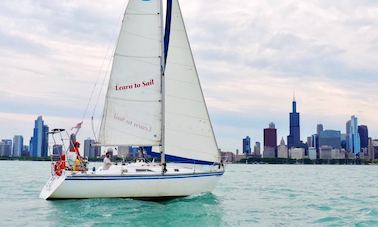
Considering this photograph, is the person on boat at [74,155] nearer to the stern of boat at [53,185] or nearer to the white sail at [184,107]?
the stern of boat at [53,185]

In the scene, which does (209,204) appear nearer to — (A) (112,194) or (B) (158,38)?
(A) (112,194)

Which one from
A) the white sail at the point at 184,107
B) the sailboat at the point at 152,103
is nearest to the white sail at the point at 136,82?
the sailboat at the point at 152,103

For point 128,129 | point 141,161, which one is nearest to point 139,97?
point 128,129

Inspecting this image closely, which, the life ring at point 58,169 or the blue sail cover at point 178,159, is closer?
the life ring at point 58,169

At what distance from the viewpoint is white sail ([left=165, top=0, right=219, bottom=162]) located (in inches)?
909

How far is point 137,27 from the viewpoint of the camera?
23156 mm

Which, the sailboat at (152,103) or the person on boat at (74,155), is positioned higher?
the sailboat at (152,103)

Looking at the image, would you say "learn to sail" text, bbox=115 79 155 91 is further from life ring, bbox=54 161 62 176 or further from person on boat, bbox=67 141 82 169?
life ring, bbox=54 161 62 176

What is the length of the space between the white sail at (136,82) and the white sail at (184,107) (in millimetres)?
611

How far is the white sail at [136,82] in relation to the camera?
Result: 75.5 feet

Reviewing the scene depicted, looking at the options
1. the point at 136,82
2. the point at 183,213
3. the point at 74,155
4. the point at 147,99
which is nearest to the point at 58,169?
the point at 74,155

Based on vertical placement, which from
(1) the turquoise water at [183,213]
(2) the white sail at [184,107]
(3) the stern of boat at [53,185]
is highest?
(2) the white sail at [184,107]

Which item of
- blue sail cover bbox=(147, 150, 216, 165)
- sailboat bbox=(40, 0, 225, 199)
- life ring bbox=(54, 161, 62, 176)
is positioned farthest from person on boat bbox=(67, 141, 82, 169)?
blue sail cover bbox=(147, 150, 216, 165)

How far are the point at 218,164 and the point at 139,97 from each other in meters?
5.13
